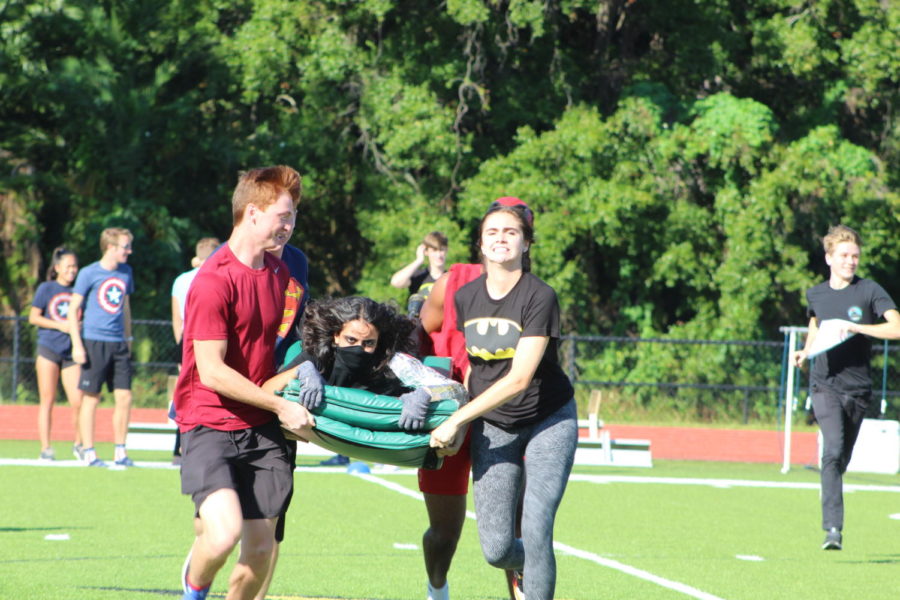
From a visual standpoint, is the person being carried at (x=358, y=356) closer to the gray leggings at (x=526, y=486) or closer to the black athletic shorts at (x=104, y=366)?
the gray leggings at (x=526, y=486)

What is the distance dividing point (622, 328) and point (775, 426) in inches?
219

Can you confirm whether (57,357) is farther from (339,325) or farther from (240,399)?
(240,399)

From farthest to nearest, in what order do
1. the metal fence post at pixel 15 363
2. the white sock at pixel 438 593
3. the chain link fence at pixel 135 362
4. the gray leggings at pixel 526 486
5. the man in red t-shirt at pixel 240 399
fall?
1. the chain link fence at pixel 135 362
2. the metal fence post at pixel 15 363
3. the white sock at pixel 438 593
4. the gray leggings at pixel 526 486
5. the man in red t-shirt at pixel 240 399

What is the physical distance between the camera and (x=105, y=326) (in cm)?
1244

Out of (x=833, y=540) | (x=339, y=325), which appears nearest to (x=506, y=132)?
(x=833, y=540)

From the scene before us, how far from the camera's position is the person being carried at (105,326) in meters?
12.2

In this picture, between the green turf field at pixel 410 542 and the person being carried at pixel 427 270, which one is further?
the person being carried at pixel 427 270

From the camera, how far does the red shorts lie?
5.83 metres

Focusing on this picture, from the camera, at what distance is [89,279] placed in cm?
1227

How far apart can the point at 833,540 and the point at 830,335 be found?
1413 mm

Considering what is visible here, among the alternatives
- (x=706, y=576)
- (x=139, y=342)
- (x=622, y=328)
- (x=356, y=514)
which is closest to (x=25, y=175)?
(x=139, y=342)

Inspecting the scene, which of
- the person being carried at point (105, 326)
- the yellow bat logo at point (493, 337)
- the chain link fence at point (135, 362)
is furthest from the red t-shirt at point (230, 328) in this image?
the chain link fence at point (135, 362)

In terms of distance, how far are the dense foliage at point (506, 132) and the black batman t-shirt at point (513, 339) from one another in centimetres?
1755

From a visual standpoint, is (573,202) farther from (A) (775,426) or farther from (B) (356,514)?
(B) (356,514)
